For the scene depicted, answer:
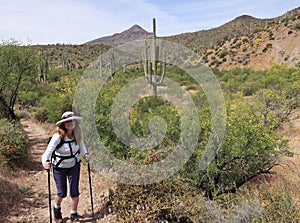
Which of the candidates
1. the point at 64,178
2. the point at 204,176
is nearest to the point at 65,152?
the point at 64,178

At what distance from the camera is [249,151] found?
19.2 feet

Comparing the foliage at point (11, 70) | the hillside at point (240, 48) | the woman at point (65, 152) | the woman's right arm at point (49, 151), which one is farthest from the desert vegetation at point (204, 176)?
the hillside at point (240, 48)

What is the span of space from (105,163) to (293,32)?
1623 inches

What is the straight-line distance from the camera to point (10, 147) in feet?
25.7

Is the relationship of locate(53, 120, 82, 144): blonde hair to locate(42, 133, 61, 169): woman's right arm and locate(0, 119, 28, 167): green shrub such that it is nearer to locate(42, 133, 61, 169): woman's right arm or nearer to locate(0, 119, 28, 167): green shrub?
locate(42, 133, 61, 169): woman's right arm

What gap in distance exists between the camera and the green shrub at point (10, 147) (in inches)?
299

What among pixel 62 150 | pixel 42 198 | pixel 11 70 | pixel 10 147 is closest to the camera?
pixel 62 150

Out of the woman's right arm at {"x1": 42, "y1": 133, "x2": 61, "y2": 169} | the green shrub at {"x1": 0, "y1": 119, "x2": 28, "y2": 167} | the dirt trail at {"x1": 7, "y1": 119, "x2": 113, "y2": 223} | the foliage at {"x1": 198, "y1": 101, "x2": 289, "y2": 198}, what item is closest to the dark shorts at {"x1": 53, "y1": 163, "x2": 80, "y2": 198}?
the woman's right arm at {"x1": 42, "y1": 133, "x2": 61, "y2": 169}

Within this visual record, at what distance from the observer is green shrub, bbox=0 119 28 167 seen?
7605 millimetres

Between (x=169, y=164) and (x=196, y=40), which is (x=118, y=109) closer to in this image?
(x=169, y=164)

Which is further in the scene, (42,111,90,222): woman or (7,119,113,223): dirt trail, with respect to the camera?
(7,119,113,223): dirt trail

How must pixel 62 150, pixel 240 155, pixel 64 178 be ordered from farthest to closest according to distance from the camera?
pixel 240 155
pixel 64 178
pixel 62 150

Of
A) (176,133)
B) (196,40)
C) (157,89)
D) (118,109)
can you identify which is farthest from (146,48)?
(196,40)

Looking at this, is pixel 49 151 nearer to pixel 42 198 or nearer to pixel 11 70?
pixel 42 198
